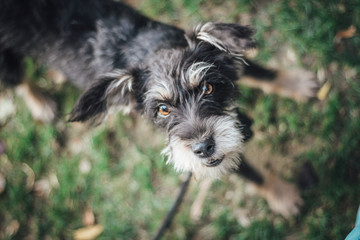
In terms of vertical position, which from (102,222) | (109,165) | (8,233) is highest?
(109,165)

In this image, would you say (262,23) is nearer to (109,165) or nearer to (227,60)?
(227,60)

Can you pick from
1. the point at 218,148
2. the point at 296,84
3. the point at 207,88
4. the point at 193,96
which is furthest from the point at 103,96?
the point at 296,84

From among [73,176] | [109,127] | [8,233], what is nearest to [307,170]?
[109,127]

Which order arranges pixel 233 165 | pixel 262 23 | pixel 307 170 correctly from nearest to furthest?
pixel 233 165
pixel 307 170
pixel 262 23

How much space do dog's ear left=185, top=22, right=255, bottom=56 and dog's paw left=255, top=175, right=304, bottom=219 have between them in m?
1.64

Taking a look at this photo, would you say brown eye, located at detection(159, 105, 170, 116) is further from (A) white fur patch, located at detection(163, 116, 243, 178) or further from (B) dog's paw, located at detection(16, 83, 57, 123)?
(B) dog's paw, located at detection(16, 83, 57, 123)

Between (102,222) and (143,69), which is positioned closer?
(143,69)

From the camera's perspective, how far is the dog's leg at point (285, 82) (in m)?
3.54

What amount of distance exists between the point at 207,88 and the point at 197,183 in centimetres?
157

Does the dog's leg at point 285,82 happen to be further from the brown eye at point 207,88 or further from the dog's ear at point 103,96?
the dog's ear at point 103,96

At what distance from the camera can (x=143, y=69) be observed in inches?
105

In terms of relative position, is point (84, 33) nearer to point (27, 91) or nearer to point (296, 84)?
point (27, 91)

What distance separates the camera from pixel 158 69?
8.37ft

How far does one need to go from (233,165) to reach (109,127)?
205 cm
